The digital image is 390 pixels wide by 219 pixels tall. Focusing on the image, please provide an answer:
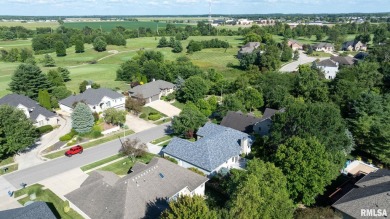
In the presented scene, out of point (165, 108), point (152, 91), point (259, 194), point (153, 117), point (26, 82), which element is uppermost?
point (26, 82)

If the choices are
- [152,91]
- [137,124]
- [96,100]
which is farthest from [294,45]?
[96,100]

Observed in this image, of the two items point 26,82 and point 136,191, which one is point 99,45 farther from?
point 136,191

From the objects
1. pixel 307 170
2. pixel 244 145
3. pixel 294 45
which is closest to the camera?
pixel 307 170

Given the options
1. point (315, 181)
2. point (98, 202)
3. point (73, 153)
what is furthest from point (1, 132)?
point (315, 181)

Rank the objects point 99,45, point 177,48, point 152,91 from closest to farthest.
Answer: point 152,91 → point 99,45 → point 177,48

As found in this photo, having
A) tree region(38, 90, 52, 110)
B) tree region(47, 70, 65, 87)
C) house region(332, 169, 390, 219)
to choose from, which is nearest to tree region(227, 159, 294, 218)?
house region(332, 169, 390, 219)

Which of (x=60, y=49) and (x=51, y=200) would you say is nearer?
(x=51, y=200)
